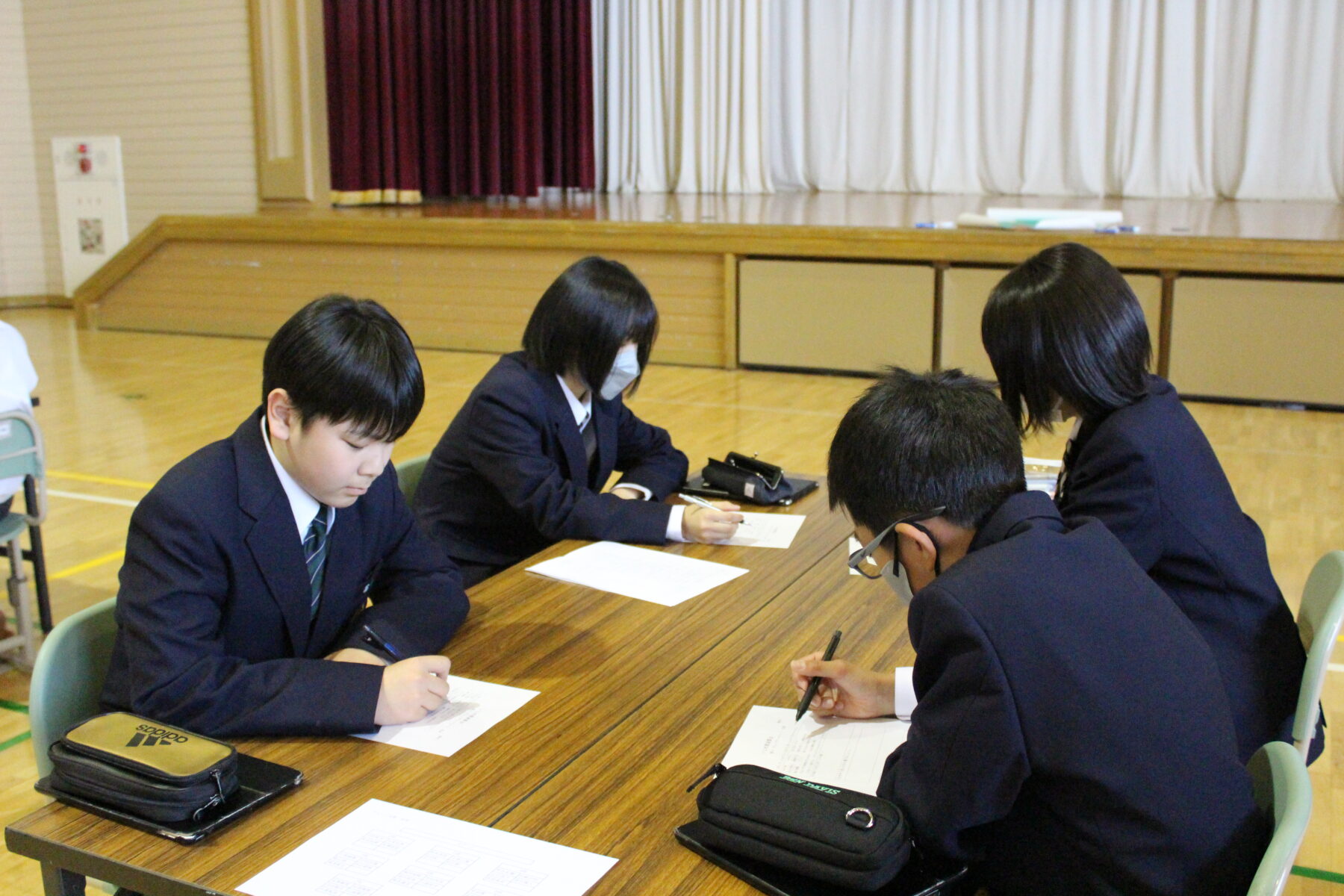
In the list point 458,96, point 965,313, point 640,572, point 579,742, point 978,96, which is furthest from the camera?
point 458,96

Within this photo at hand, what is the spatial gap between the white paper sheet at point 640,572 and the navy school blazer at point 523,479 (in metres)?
0.09

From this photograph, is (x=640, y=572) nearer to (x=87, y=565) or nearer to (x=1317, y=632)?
(x=1317, y=632)

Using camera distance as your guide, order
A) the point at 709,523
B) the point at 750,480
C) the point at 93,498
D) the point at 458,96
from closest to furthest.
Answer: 1. the point at 709,523
2. the point at 750,480
3. the point at 93,498
4. the point at 458,96

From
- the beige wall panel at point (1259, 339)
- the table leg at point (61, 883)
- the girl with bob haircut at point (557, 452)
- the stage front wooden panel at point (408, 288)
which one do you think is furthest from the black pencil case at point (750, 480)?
the stage front wooden panel at point (408, 288)

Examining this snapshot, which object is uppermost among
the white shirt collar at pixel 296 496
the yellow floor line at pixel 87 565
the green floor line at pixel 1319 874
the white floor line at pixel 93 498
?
the white shirt collar at pixel 296 496

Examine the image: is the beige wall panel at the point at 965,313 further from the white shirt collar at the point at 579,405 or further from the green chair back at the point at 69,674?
the green chair back at the point at 69,674

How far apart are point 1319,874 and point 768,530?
103cm

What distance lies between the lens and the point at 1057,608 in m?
1.09

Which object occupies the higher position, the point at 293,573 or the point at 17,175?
the point at 17,175

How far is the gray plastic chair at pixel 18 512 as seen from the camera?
8.92 feet

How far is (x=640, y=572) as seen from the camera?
1.90 m

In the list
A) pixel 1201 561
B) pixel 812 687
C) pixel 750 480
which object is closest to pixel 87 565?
pixel 750 480

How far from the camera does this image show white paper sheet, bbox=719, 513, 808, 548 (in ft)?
6.75

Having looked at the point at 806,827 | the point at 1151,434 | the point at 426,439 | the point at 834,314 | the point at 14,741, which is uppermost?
the point at 1151,434
